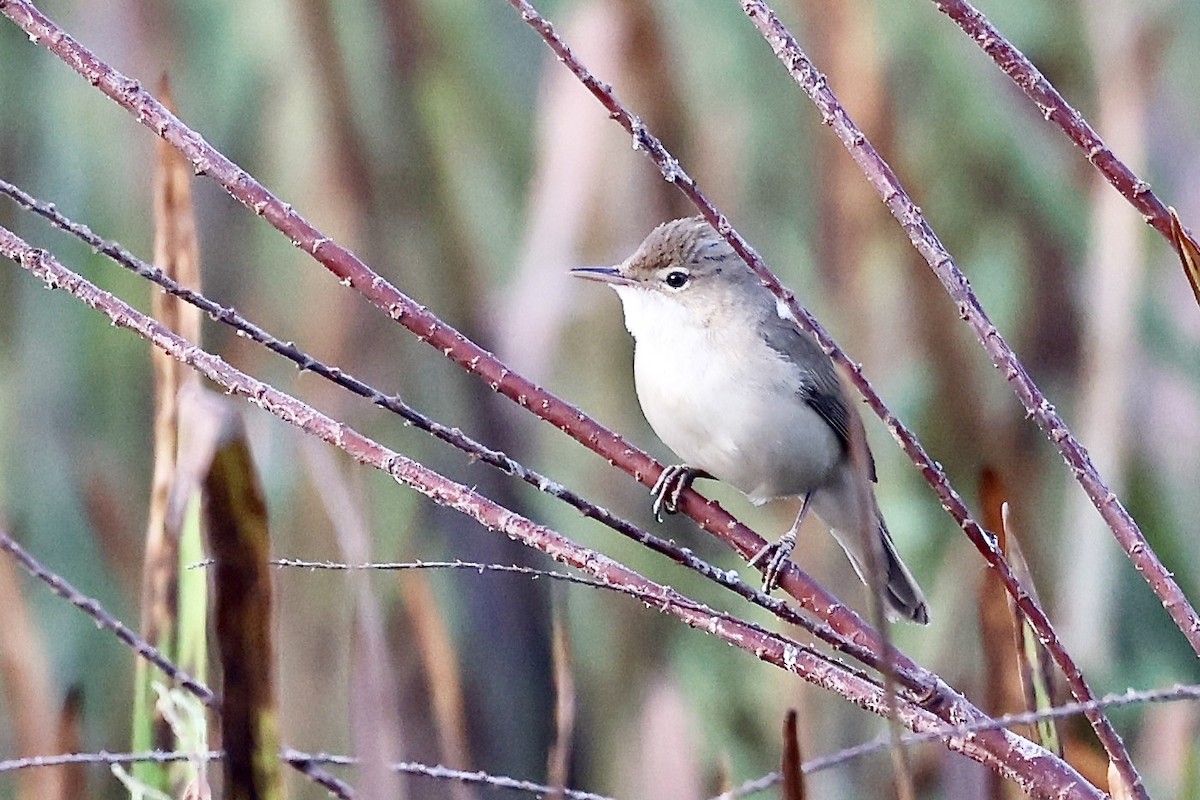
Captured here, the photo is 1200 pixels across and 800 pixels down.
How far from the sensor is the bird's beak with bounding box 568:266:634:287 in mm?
1493

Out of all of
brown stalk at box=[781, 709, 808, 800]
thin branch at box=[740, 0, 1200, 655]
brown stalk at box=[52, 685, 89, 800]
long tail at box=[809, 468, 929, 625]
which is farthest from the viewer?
long tail at box=[809, 468, 929, 625]

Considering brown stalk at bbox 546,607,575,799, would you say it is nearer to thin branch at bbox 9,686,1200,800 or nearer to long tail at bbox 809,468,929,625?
thin branch at bbox 9,686,1200,800

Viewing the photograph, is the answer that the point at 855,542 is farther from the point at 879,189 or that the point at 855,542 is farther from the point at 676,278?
the point at 879,189

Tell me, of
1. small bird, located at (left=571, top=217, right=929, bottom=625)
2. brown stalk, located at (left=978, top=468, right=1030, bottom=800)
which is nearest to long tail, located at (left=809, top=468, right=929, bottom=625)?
small bird, located at (left=571, top=217, right=929, bottom=625)

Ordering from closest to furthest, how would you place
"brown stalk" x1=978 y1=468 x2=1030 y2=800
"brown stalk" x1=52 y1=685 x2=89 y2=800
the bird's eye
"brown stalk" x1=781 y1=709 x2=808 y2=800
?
"brown stalk" x1=781 y1=709 x2=808 y2=800 → "brown stalk" x1=978 y1=468 x2=1030 y2=800 → "brown stalk" x1=52 y1=685 x2=89 y2=800 → the bird's eye

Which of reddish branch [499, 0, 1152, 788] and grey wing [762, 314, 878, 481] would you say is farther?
grey wing [762, 314, 878, 481]

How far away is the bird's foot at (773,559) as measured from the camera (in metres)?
0.87

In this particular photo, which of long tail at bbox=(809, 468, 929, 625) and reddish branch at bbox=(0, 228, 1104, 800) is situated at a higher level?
long tail at bbox=(809, 468, 929, 625)

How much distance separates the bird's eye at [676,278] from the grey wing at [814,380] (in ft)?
0.34

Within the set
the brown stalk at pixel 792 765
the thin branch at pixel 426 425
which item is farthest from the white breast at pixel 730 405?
the brown stalk at pixel 792 765

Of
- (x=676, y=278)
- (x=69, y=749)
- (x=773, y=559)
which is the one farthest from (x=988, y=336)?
(x=676, y=278)

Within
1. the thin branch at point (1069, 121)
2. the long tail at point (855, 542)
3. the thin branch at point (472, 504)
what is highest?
the long tail at point (855, 542)

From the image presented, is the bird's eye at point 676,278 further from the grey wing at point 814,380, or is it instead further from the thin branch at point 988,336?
the thin branch at point 988,336

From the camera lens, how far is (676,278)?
1587 mm
